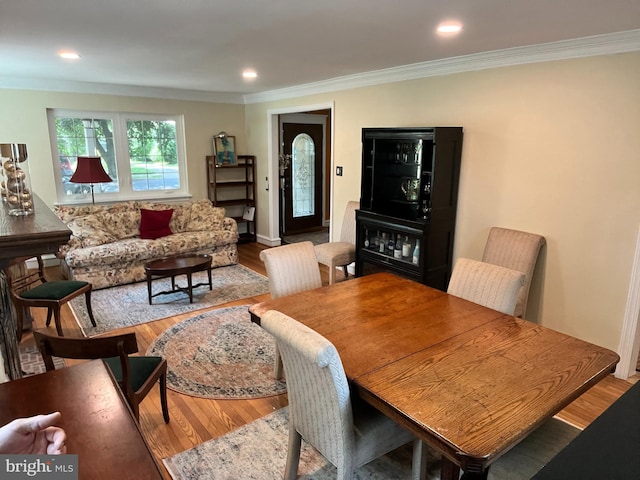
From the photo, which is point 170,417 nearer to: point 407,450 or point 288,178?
point 407,450

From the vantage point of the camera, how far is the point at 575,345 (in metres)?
1.86

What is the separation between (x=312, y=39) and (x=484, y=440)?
8.64 ft

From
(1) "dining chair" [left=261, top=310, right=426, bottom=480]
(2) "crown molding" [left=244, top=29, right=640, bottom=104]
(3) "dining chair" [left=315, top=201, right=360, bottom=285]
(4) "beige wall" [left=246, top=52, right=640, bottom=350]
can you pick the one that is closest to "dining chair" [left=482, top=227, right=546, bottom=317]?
(4) "beige wall" [left=246, top=52, right=640, bottom=350]

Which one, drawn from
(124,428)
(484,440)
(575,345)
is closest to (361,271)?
(575,345)

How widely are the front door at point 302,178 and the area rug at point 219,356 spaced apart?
11.3ft

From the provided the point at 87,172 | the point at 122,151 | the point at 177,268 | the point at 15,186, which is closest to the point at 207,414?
the point at 15,186

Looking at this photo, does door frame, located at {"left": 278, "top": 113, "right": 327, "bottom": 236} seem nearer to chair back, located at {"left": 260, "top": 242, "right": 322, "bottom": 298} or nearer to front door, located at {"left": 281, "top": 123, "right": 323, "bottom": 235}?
front door, located at {"left": 281, "top": 123, "right": 323, "bottom": 235}

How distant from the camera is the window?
5.46 metres

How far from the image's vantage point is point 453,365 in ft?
5.58

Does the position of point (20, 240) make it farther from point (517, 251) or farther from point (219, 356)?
point (517, 251)

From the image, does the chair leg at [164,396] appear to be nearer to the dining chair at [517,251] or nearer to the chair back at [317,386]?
the chair back at [317,386]

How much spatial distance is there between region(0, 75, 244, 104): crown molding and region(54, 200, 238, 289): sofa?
148cm

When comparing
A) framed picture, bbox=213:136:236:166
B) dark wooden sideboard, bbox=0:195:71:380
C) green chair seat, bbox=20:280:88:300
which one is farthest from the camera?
framed picture, bbox=213:136:236:166

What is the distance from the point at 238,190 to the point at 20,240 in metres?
5.72
